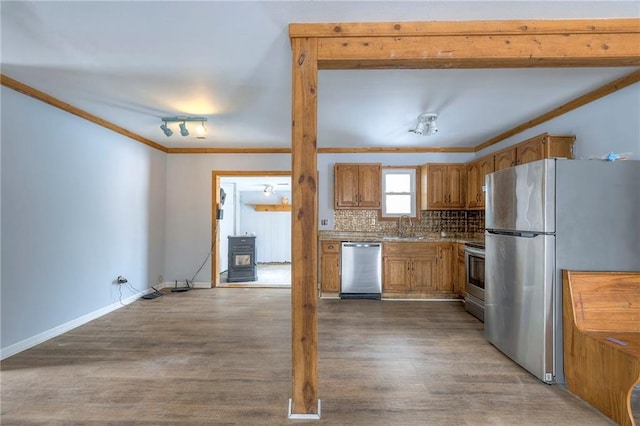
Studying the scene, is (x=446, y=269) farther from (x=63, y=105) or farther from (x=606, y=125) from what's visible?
(x=63, y=105)

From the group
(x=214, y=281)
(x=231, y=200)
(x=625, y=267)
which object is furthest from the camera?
(x=231, y=200)

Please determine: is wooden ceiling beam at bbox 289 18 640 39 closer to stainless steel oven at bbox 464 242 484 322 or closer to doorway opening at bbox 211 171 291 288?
stainless steel oven at bbox 464 242 484 322

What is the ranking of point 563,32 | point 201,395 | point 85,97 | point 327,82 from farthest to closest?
point 85,97
point 327,82
point 201,395
point 563,32

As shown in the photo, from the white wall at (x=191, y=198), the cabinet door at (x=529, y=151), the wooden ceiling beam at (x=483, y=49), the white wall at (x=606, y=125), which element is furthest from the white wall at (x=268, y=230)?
Result: the wooden ceiling beam at (x=483, y=49)

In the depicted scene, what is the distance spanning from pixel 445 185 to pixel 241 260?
13.6 feet

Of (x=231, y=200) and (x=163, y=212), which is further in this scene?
(x=231, y=200)

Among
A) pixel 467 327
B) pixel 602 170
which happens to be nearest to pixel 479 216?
pixel 467 327

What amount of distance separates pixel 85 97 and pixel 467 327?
4.88 m

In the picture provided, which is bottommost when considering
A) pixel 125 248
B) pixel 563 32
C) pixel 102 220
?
pixel 125 248

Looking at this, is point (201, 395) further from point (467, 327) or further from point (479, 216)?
point (479, 216)

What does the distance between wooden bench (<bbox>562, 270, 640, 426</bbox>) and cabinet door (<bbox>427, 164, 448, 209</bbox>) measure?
9.02ft

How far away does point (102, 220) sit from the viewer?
3.83 meters

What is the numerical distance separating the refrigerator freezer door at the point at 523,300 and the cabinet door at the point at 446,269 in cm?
157

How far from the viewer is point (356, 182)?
5098mm
